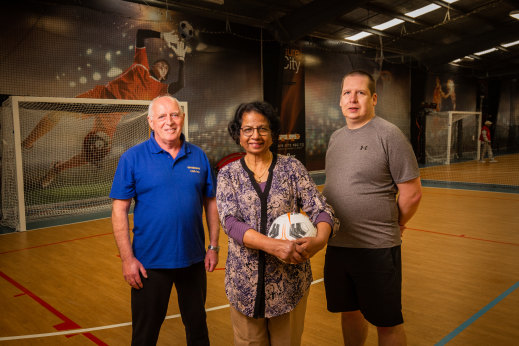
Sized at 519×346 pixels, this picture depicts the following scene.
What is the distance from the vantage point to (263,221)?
1.51 m

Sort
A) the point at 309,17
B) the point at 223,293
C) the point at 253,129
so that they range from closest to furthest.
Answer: the point at 253,129 → the point at 223,293 → the point at 309,17

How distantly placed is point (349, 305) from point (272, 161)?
0.90m

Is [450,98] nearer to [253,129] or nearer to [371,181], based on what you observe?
[371,181]

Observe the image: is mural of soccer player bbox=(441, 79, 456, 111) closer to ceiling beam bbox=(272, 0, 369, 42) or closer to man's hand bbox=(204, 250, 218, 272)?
ceiling beam bbox=(272, 0, 369, 42)

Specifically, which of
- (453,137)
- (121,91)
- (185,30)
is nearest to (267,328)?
(121,91)

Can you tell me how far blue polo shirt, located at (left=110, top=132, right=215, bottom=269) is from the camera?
5.95 feet

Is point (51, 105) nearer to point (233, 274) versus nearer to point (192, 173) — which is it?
point (192, 173)

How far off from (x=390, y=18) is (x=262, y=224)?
11.6m

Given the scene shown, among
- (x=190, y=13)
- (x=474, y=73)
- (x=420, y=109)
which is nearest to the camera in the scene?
(x=190, y=13)

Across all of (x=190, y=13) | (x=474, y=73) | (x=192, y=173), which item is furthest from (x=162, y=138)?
(x=474, y=73)

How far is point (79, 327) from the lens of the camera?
2.87 meters

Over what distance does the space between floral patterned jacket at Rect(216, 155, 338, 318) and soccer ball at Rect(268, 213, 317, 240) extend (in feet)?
0.15

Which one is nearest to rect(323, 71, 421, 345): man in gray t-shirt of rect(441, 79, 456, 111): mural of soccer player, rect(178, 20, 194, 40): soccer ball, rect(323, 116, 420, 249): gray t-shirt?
rect(323, 116, 420, 249): gray t-shirt

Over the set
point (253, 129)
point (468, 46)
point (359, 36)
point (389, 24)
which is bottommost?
point (253, 129)
